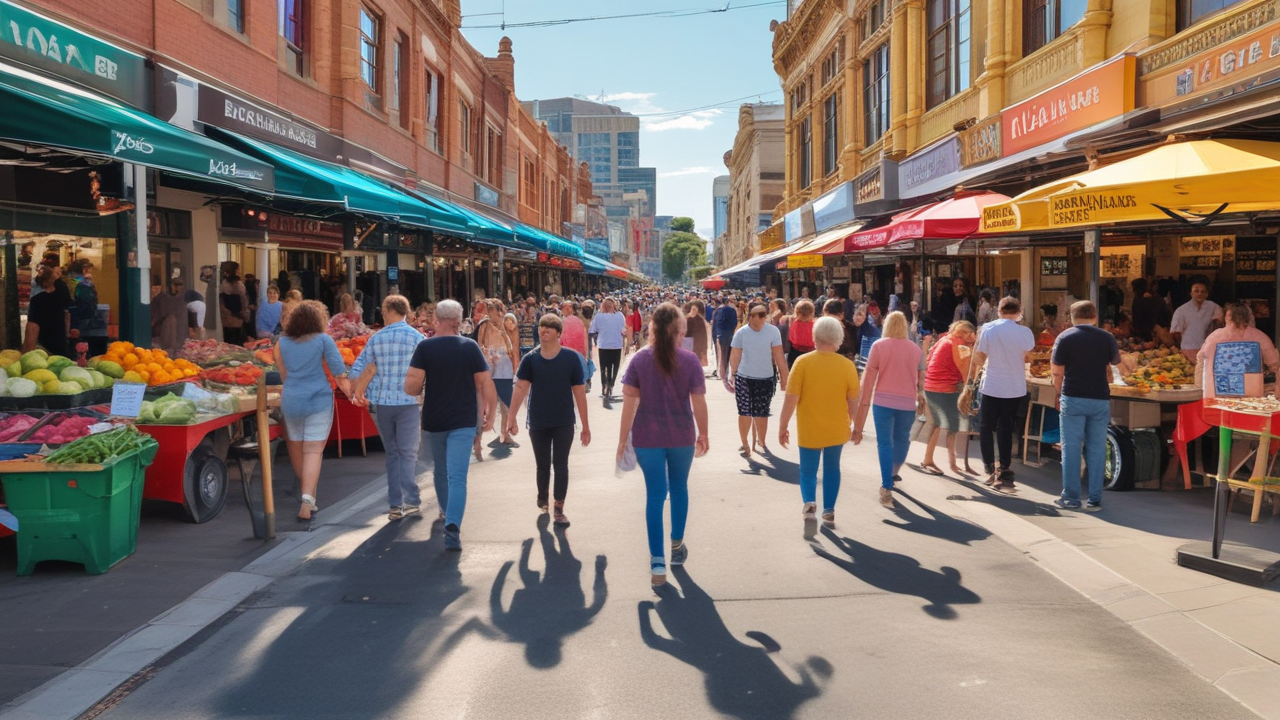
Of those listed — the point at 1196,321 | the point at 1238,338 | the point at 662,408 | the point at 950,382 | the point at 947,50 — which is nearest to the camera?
the point at 662,408

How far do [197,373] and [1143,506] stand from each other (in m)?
9.00

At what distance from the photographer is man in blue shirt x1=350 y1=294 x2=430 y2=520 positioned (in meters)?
8.14

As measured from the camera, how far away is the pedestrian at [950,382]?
10.1m

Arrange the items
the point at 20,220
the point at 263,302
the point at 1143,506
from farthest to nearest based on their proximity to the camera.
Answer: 1. the point at 263,302
2. the point at 20,220
3. the point at 1143,506

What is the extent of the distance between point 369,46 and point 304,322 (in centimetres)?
1504

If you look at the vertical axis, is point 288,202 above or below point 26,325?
above

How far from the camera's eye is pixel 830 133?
3484 cm

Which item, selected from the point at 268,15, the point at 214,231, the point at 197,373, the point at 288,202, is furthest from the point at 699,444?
the point at 268,15

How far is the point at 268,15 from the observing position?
15789 mm

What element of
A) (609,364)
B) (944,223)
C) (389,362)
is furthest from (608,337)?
(389,362)

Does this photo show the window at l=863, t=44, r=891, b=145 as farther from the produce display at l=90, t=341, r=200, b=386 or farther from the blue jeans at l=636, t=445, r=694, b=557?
the blue jeans at l=636, t=445, r=694, b=557

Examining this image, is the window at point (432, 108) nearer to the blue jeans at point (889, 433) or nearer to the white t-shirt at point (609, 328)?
the white t-shirt at point (609, 328)

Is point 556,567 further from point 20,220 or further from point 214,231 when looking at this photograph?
point 214,231

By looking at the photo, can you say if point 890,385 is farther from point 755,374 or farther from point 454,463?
point 454,463
